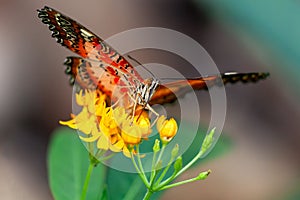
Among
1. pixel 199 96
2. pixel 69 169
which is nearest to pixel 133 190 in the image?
pixel 69 169

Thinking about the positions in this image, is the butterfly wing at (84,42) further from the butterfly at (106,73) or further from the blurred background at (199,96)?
the blurred background at (199,96)

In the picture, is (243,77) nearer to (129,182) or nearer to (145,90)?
(145,90)

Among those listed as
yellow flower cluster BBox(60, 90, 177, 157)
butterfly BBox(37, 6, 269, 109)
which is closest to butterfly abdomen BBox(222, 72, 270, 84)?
butterfly BBox(37, 6, 269, 109)

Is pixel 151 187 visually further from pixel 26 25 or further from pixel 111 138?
pixel 26 25

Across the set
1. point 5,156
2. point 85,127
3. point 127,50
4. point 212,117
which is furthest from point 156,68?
point 85,127

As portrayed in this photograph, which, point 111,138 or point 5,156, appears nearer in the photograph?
point 111,138
